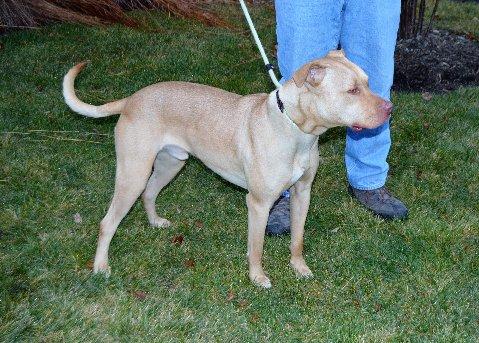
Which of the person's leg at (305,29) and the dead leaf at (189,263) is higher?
the person's leg at (305,29)

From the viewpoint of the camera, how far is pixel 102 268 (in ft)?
13.4

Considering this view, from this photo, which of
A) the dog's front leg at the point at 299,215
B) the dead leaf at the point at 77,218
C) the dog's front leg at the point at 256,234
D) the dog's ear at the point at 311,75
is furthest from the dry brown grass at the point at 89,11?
the dog's ear at the point at 311,75

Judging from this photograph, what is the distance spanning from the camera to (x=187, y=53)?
25.4 ft

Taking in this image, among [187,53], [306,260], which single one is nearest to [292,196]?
[306,260]

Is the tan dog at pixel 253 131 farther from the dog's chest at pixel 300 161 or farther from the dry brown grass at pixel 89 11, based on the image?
the dry brown grass at pixel 89 11

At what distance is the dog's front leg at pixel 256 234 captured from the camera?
12.7 ft

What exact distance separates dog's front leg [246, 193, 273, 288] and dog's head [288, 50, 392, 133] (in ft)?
2.08

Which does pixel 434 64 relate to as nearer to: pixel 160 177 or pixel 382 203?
pixel 382 203

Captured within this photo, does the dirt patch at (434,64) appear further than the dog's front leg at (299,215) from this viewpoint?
Yes

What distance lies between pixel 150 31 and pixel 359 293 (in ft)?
17.6

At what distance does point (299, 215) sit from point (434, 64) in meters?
4.16

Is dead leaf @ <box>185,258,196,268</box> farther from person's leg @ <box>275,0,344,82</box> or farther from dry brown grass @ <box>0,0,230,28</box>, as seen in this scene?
dry brown grass @ <box>0,0,230,28</box>

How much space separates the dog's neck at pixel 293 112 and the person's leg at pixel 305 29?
1.90 feet

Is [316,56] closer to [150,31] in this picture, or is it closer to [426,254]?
[426,254]
